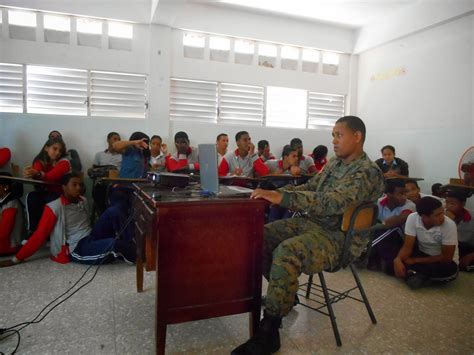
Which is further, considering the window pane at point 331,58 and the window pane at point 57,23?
the window pane at point 331,58

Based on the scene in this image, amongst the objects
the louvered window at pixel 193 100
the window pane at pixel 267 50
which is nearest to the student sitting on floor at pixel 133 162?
the louvered window at pixel 193 100

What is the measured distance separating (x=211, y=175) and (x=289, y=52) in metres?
4.84

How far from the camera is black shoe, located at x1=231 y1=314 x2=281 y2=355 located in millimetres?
1556

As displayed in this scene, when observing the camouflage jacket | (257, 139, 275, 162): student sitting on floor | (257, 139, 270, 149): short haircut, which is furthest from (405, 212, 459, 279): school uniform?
(257, 139, 270, 149): short haircut

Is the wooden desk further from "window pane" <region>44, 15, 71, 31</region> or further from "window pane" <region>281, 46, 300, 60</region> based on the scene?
"window pane" <region>281, 46, 300, 60</region>

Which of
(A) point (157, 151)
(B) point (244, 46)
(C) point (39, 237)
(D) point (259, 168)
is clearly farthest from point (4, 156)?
(B) point (244, 46)

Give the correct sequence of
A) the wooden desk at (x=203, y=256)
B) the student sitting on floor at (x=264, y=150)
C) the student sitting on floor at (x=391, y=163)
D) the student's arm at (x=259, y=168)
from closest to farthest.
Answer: the wooden desk at (x=203, y=256) < the student's arm at (x=259, y=168) < the student sitting on floor at (x=391, y=163) < the student sitting on floor at (x=264, y=150)

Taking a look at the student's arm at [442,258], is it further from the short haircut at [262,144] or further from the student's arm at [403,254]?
the short haircut at [262,144]

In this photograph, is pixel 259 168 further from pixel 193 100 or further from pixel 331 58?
pixel 331 58

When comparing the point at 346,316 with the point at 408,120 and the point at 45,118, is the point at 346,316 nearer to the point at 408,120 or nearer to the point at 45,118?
the point at 408,120

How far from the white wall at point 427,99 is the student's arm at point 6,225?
5304 millimetres

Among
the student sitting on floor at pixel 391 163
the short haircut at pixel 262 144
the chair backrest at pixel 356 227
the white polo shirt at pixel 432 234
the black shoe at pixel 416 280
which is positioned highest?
the short haircut at pixel 262 144

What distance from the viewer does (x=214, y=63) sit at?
5.46m

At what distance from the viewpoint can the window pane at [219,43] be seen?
5.44 m
